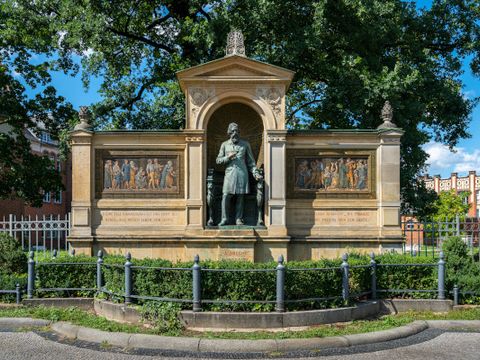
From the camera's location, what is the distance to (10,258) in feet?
40.5

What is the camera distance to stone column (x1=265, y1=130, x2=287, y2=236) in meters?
14.2

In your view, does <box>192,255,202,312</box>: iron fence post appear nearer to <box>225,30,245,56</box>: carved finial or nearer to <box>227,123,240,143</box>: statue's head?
<box>227,123,240,143</box>: statue's head

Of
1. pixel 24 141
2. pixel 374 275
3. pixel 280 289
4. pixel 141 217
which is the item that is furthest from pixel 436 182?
pixel 280 289

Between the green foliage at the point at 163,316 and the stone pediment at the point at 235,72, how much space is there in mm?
7026

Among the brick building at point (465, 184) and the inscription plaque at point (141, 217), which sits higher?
the brick building at point (465, 184)

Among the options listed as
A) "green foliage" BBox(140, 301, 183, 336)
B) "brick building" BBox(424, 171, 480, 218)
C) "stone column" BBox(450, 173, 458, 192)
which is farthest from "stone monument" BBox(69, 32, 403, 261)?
"stone column" BBox(450, 173, 458, 192)

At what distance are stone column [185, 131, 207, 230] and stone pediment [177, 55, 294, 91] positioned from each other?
159 cm

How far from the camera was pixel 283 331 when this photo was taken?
916cm

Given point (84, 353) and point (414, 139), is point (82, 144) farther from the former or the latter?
point (414, 139)

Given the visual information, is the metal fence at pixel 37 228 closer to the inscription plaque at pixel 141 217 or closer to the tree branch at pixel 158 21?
the inscription plaque at pixel 141 217

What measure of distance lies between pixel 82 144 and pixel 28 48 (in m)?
9.75

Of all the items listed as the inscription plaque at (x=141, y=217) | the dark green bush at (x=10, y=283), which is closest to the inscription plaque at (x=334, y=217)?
the inscription plaque at (x=141, y=217)

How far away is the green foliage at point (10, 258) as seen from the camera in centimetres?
1233

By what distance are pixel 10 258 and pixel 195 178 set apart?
5115 mm
